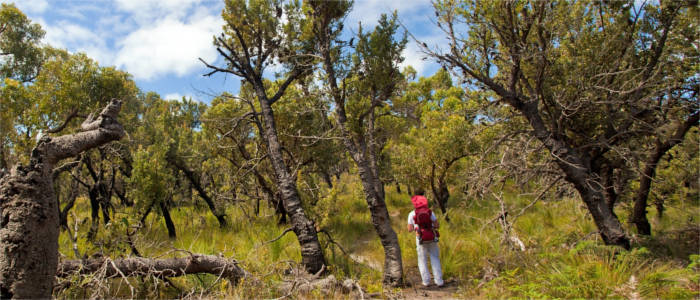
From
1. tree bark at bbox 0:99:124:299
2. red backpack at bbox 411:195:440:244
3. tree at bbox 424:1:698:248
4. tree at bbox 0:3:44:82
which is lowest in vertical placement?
red backpack at bbox 411:195:440:244

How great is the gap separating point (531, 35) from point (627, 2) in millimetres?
1735

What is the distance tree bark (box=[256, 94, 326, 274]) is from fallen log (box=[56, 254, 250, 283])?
145 cm

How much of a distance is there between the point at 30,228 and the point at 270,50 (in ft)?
19.4

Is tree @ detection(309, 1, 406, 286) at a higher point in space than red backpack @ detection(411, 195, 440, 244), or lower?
higher

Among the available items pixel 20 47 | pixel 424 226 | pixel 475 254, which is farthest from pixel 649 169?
pixel 20 47

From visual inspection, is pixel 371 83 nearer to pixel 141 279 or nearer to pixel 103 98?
pixel 141 279

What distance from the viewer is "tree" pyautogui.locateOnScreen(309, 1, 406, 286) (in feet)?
21.6

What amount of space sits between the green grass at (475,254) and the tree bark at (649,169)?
62 cm

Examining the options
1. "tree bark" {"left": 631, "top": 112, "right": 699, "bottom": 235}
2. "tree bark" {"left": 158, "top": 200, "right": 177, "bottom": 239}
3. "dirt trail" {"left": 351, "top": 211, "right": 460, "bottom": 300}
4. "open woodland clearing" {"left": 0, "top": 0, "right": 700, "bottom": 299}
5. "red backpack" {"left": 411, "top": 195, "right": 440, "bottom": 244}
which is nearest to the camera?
"open woodland clearing" {"left": 0, "top": 0, "right": 700, "bottom": 299}

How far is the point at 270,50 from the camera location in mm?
7617

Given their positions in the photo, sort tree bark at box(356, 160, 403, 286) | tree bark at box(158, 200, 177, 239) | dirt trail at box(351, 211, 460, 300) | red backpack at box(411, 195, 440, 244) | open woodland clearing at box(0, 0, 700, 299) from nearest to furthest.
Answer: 1. open woodland clearing at box(0, 0, 700, 299)
2. dirt trail at box(351, 211, 460, 300)
3. tree bark at box(356, 160, 403, 286)
4. red backpack at box(411, 195, 440, 244)
5. tree bark at box(158, 200, 177, 239)

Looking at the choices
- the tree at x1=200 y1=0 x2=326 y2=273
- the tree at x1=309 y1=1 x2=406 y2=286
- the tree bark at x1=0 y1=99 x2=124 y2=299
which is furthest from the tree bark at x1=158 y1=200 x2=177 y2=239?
Result: the tree bark at x1=0 y1=99 x2=124 y2=299

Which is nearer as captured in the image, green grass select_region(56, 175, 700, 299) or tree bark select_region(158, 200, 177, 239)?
green grass select_region(56, 175, 700, 299)

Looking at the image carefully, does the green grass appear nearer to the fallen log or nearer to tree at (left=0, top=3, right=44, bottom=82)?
the fallen log
